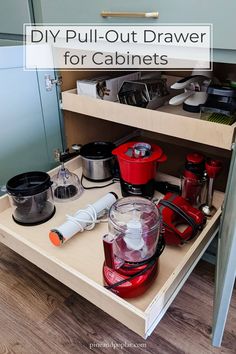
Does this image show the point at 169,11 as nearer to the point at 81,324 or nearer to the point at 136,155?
the point at 136,155

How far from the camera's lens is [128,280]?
676 millimetres

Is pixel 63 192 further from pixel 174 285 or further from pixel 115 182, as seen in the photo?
pixel 174 285

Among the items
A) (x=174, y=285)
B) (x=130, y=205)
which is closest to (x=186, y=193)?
(x=130, y=205)

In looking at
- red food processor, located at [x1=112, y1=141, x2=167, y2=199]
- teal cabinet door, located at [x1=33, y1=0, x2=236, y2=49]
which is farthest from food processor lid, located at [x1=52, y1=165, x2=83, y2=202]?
teal cabinet door, located at [x1=33, y1=0, x2=236, y2=49]

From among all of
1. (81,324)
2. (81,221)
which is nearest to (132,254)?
(81,221)

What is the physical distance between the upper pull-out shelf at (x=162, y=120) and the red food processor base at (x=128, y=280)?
369 mm

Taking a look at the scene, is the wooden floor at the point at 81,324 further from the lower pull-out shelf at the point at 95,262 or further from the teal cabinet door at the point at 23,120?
the teal cabinet door at the point at 23,120

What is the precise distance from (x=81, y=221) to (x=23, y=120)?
43 centimetres

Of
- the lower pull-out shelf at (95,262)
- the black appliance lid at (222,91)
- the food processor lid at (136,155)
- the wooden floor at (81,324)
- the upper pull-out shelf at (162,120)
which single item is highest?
the black appliance lid at (222,91)

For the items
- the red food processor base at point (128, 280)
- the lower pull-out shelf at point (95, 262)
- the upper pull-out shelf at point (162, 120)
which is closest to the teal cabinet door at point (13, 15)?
the upper pull-out shelf at point (162, 120)

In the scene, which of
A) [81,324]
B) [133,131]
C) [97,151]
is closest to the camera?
[81,324]

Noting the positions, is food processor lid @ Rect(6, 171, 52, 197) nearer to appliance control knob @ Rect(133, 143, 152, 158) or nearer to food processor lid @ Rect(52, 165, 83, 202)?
food processor lid @ Rect(52, 165, 83, 202)

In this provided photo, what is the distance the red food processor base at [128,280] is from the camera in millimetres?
675

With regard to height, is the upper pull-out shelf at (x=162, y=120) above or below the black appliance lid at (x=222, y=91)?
below
